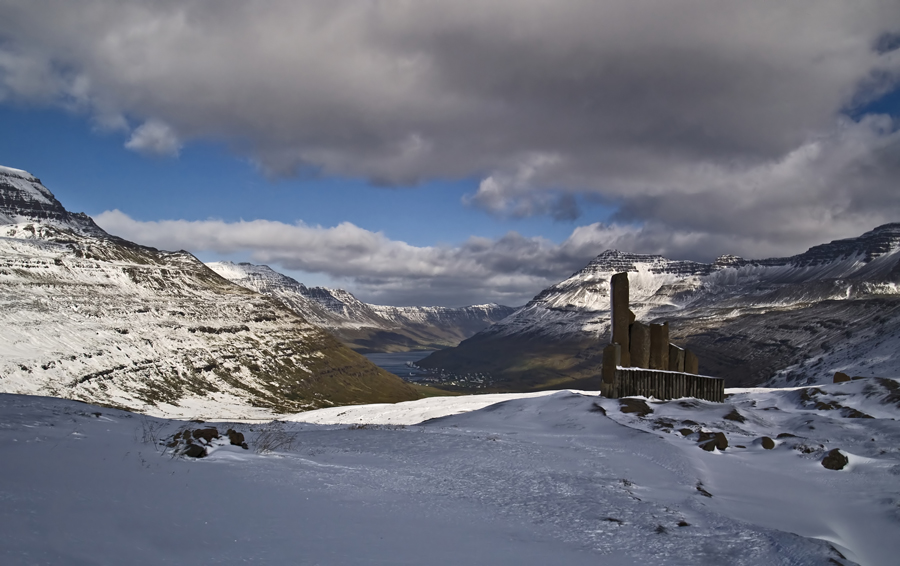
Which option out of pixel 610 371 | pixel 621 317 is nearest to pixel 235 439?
pixel 610 371

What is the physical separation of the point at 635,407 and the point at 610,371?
3743 millimetres

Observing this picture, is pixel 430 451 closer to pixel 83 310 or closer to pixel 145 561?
pixel 145 561

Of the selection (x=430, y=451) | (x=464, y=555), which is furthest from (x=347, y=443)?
(x=464, y=555)

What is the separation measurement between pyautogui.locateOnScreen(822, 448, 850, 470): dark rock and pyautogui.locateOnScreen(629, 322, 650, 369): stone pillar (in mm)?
15049

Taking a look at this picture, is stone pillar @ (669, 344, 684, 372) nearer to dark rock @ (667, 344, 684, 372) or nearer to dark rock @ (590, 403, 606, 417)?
dark rock @ (667, 344, 684, 372)

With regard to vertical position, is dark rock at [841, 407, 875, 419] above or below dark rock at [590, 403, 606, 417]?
above

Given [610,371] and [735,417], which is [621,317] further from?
[735,417]

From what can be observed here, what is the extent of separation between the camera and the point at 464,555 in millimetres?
5656

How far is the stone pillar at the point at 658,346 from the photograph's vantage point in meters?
28.4

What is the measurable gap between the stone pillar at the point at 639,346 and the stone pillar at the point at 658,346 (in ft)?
3.32

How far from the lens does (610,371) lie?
2430 cm

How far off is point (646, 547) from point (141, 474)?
6.45 metres

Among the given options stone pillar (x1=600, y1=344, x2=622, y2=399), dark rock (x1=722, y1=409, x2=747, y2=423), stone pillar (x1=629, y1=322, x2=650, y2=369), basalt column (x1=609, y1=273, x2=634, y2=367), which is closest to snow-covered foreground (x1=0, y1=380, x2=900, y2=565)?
dark rock (x1=722, y1=409, x2=747, y2=423)

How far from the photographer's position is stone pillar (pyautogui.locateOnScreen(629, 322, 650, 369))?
89.1ft
